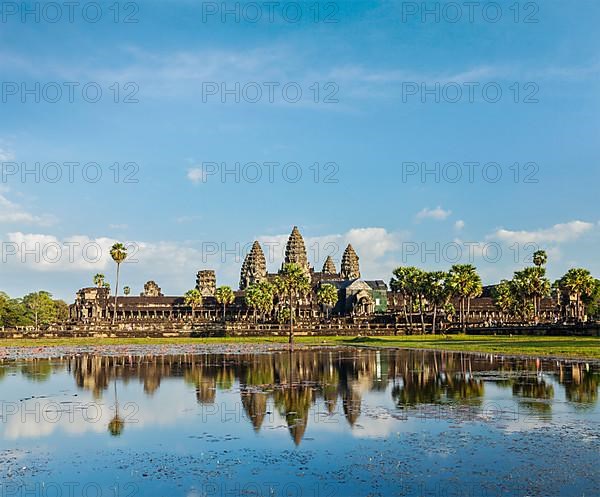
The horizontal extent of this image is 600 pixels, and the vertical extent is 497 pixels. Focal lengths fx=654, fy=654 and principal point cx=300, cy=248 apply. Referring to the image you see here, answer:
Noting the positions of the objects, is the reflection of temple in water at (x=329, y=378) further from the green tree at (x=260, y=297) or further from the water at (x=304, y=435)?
the green tree at (x=260, y=297)

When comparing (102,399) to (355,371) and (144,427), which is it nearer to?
(144,427)

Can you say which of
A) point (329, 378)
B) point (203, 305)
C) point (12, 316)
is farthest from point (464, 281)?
point (12, 316)

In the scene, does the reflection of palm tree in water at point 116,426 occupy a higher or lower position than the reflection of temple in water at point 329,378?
lower

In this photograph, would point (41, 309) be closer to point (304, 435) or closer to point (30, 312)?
point (30, 312)

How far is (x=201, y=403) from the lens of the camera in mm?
26781

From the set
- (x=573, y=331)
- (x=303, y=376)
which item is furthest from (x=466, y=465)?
(x=573, y=331)

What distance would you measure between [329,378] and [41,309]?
144 m

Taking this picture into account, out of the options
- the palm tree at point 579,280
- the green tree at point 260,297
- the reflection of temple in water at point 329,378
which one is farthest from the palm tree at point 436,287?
the reflection of temple in water at point 329,378

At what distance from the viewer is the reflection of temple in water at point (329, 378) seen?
83.4ft

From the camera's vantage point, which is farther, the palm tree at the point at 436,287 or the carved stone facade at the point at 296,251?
the carved stone facade at the point at 296,251

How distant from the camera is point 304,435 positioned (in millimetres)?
19484

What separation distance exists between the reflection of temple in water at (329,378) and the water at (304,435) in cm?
14

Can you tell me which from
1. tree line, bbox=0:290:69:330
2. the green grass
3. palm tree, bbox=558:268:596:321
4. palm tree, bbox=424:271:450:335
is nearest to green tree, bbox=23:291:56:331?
tree line, bbox=0:290:69:330

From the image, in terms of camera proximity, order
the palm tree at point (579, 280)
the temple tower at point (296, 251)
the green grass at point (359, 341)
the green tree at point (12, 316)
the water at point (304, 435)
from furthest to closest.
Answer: the temple tower at point (296, 251) → the green tree at point (12, 316) → the palm tree at point (579, 280) → the green grass at point (359, 341) → the water at point (304, 435)
